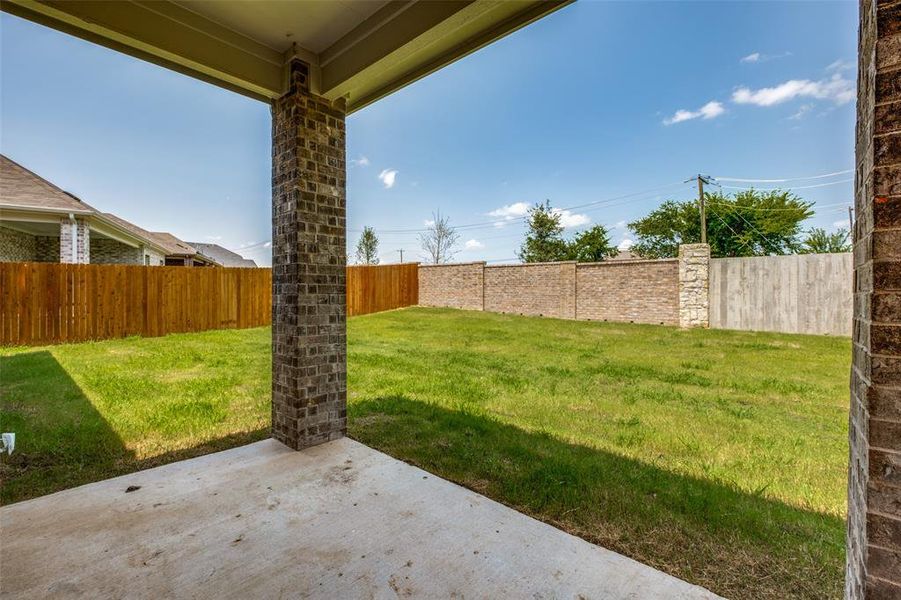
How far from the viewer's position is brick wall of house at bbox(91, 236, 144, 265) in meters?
12.5

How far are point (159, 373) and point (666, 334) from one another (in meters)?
10.0

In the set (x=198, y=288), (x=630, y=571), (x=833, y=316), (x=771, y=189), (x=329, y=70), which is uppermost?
(x=771, y=189)

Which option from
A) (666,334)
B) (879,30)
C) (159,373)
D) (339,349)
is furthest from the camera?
(666,334)

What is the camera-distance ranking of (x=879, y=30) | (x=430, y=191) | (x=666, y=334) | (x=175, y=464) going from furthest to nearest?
1. (x=430, y=191)
2. (x=666, y=334)
3. (x=175, y=464)
4. (x=879, y=30)

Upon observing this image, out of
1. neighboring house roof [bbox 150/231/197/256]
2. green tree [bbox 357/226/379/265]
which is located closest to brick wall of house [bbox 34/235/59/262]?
neighboring house roof [bbox 150/231/197/256]

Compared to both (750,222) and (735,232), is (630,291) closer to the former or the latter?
(735,232)

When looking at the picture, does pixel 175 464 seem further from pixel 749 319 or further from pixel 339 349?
pixel 749 319

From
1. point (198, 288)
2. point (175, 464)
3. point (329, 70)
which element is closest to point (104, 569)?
point (175, 464)

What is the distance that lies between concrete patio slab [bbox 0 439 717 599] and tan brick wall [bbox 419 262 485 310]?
40.7ft

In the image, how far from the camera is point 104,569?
1.70 metres

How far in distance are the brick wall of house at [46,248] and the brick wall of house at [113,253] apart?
Answer: 941mm

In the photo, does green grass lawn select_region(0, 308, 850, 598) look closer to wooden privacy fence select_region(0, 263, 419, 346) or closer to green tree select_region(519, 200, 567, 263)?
wooden privacy fence select_region(0, 263, 419, 346)

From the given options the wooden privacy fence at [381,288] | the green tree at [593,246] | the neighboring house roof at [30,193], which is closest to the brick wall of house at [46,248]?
the neighboring house roof at [30,193]

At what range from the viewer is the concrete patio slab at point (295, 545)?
161cm
